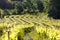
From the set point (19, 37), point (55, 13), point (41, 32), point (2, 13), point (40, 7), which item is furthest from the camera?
point (40, 7)

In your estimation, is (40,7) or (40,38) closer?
(40,38)

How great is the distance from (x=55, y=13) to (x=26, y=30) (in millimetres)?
23739

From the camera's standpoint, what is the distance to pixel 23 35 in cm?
802

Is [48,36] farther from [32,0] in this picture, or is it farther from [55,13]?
[32,0]

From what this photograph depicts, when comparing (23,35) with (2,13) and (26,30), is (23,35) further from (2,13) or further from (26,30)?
(2,13)

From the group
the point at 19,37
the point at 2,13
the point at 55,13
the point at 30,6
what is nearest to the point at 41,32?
the point at 19,37

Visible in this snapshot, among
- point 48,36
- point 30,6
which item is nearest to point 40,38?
point 48,36

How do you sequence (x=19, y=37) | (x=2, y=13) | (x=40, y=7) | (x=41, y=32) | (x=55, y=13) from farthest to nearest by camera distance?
(x=40, y=7) → (x=2, y=13) → (x=55, y=13) → (x=41, y=32) → (x=19, y=37)

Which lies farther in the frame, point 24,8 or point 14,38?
point 24,8

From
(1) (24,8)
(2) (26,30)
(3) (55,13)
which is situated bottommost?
(1) (24,8)

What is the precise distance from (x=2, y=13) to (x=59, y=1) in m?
11.6

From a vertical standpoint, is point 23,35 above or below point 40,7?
above

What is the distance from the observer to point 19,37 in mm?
7887

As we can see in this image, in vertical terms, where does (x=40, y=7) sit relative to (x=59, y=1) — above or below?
below
